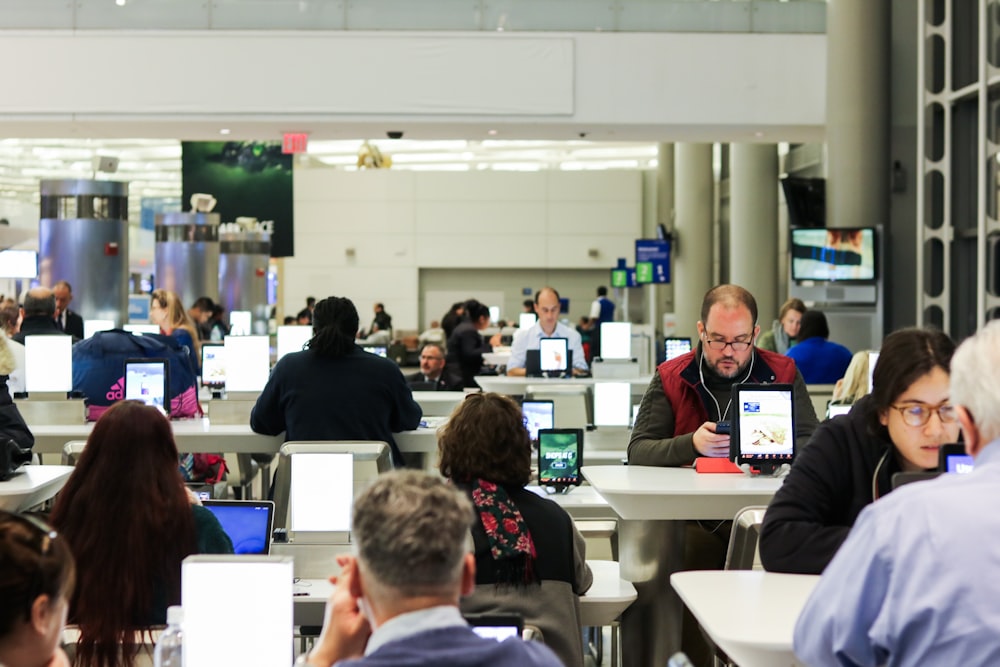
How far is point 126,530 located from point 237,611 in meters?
0.76

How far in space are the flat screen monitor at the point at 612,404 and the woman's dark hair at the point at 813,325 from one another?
156cm

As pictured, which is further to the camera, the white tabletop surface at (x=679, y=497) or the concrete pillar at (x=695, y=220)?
the concrete pillar at (x=695, y=220)

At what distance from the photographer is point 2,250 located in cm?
1755

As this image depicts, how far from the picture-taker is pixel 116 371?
7.61 meters

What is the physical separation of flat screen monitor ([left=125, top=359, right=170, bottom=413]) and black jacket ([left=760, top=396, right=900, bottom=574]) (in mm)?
4680

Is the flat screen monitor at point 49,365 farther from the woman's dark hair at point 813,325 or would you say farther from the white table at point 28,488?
the woman's dark hair at point 813,325

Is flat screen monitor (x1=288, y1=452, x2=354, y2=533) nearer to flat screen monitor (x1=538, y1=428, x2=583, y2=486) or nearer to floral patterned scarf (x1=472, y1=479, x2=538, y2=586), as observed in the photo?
floral patterned scarf (x1=472, y1=479, x2=538, y2=586)

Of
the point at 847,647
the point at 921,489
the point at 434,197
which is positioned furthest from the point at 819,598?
the point at 434,197

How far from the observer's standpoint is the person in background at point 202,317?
47.2 ft

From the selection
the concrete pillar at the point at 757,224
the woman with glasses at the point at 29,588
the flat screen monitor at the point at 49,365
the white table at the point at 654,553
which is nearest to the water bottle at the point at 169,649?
the woman with glasses at the point at 29,588

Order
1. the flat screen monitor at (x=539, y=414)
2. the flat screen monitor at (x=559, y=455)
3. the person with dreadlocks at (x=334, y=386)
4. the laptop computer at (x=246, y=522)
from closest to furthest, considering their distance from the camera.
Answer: the laptop computer at (x=246, y=522) → the flat screen monitor at (x=559, y=455) → the person with dreadlocks at (x=334, y=386) → the flat screen monitor at (x=539, y=414)

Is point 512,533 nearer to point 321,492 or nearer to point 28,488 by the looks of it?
point 321,492

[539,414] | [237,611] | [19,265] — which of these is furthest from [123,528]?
[19,265]

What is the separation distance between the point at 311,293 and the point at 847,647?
87.9ft
